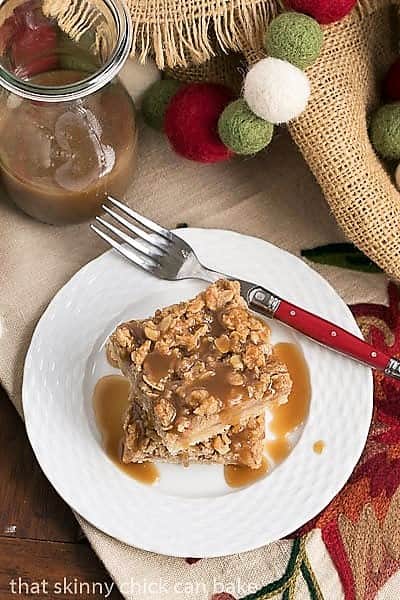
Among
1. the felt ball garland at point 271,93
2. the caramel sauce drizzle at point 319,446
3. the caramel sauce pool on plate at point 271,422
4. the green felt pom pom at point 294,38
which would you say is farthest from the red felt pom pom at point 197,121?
the caramel sauce drizzle at point 319,446

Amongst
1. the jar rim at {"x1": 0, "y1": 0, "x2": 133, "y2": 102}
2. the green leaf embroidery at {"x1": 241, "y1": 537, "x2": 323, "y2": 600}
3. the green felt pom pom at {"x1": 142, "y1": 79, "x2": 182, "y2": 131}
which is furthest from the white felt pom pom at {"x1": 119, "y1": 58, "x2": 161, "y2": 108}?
the green leaf embroidery at {"x1": 241, "y1": 537, "x2": 323, "y2": 600}

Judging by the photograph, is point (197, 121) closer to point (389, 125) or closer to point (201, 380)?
point (389, 125)

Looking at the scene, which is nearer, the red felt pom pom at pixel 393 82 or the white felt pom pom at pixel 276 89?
the white felt pom pom at pixel 276 89

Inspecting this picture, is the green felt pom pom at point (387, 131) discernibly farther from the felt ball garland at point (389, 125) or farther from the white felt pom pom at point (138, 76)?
the white felt pom pom at point (138, 76)

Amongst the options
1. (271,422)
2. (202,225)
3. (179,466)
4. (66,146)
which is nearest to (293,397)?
(271,422)

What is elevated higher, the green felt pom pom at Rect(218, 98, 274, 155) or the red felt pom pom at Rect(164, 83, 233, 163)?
the green felt pom pom at Rect(218, 98, 274, 155)

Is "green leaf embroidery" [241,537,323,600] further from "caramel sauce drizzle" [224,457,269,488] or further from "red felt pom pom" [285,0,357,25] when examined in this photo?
"red felt pom pom" [285,0,357,25]

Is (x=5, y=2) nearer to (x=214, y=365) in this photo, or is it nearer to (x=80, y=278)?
(x=80, y=278)
